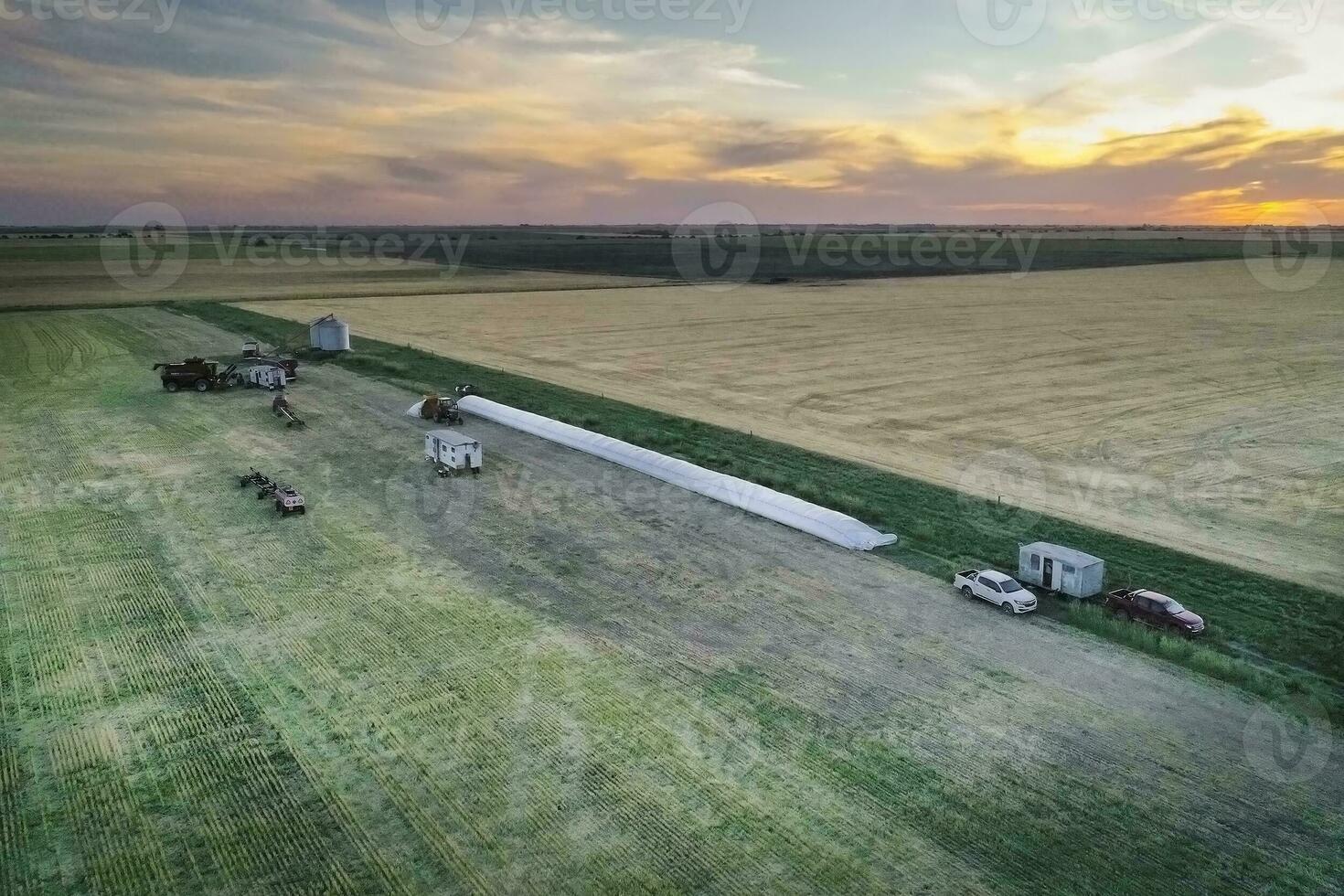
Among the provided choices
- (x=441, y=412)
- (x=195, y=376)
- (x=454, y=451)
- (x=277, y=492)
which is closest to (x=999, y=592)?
(x=454, y=451)

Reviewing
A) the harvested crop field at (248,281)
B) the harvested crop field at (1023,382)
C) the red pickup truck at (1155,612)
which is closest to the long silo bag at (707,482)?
the red pickup truck at (1155,612)

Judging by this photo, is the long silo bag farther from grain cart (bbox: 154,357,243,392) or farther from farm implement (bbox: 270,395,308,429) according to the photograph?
grain cart (bbox: 154,357,243,392)

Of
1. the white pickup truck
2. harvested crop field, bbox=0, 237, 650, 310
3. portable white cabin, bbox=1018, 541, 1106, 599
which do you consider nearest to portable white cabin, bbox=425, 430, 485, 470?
the white pickup truck

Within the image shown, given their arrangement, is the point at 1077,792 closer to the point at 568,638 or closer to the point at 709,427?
the point at 568,638

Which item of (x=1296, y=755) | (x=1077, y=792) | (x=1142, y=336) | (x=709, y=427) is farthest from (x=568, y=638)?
(x=1142, y=336)

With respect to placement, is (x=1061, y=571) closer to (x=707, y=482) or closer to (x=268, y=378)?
(x=707, y=482)

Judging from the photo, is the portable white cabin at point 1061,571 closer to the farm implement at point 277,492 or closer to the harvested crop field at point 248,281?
the farm implement at point 277,492
